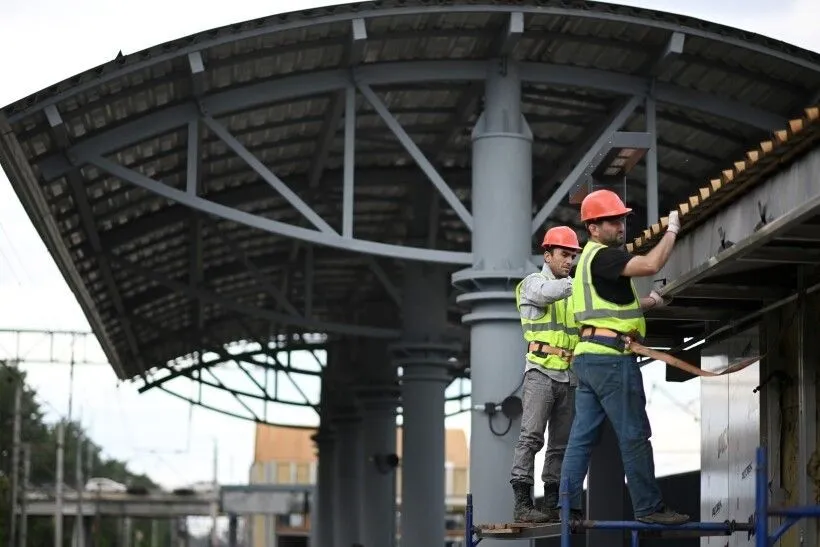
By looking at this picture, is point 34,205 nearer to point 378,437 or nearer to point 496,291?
point 496,291

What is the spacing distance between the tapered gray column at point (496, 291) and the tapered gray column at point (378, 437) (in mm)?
16269

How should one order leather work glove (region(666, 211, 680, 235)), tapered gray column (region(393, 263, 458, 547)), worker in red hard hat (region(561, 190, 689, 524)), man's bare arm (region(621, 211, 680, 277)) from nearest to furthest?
1. man's bare arm (region(621, 211, 680, 277))
2. leather work glove (region(666, 211, 680, 235))
3. worker in red hard hat (region(561, 190, 689, 524))
4. tapered gray column (region(393, 263, 458, 547))

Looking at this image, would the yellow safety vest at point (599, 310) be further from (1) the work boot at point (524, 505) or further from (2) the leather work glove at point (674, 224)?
(1) the work boot at point (524, 505)

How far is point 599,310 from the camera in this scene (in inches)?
426

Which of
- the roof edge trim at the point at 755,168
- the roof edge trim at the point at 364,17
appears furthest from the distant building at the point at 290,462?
the roof edge trim at the point at 755,168

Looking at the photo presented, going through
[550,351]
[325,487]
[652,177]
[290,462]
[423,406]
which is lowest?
[325,487]

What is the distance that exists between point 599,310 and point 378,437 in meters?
26.4

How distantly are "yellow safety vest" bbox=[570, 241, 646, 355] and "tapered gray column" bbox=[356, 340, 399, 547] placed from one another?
25.5 metres

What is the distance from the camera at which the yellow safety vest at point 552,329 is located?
12.4m

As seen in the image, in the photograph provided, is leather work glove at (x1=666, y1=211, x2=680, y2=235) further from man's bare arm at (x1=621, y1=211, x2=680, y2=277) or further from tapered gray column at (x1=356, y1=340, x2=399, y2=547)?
tapered gray column at (x1=356, y1=340, x2=399, y2=547)

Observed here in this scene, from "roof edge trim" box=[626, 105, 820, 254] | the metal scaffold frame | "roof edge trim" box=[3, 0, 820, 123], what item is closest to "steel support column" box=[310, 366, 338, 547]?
"roof edge trim" box=[3, 0, 820, 123]

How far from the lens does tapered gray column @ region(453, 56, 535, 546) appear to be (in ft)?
64.8

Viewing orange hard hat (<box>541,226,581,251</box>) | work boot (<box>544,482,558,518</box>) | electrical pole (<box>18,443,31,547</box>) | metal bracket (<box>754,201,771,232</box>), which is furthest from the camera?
electrical pole (<box>18,443,31,547</box>)

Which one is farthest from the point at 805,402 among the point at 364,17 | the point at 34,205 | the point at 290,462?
the point at 290,462
